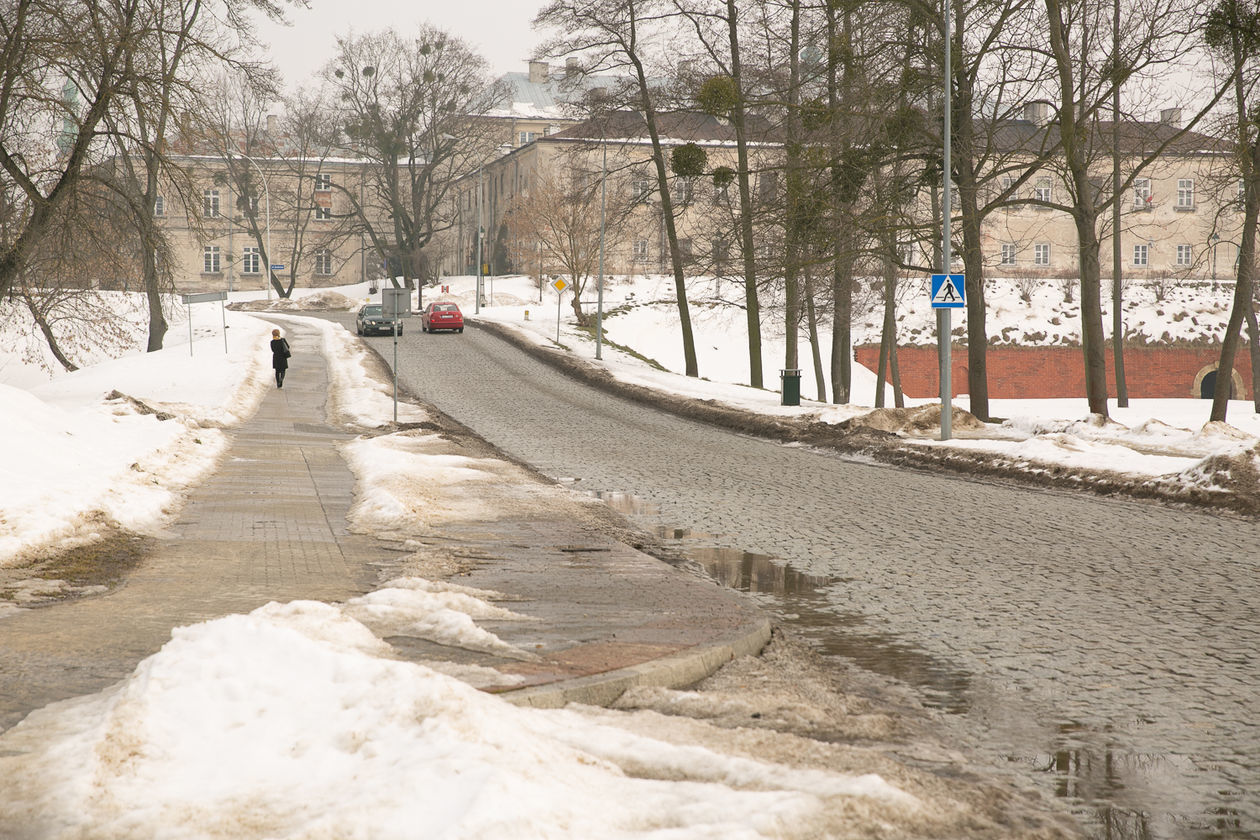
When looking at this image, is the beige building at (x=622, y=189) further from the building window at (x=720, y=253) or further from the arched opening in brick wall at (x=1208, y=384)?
the arched opening in brick wall at (x=1208, y=384)

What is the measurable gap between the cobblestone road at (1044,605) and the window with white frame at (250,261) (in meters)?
88.7

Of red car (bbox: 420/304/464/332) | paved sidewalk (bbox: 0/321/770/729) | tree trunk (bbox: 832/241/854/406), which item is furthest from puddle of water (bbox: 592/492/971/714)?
red car (bbox: 420/304/464/332)

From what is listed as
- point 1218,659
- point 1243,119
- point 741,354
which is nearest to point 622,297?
point 741,354

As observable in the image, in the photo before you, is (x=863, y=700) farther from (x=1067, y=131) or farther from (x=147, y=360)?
(x=147, y=360)

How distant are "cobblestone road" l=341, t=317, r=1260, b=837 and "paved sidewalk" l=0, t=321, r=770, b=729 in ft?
4.10

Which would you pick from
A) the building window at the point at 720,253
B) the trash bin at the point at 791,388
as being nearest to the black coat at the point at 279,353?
the building window at the point at 720,253

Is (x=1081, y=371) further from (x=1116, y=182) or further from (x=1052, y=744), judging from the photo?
(x=1052, y=744)

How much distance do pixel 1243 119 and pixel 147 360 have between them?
102 ft

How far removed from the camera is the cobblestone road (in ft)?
16.8

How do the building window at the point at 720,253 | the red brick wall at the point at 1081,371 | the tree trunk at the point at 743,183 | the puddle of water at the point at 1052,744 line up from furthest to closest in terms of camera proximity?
1. the red brick wall at the point at 1081,371
2. the building window at the point at 720,253
3. the tree trunk at the point at 743,183
4. the puddle of water at the point at 1052,744

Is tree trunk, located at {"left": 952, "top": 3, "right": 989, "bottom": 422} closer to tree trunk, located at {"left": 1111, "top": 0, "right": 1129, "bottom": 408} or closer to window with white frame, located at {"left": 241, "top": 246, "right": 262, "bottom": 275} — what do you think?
tree trunk, located at {"left": 1111, "top": 0, "right": 1129, "bottom": 408}

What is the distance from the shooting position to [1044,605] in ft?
27.1

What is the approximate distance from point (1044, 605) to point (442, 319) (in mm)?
46543

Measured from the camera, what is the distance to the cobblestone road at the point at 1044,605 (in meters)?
5.11
